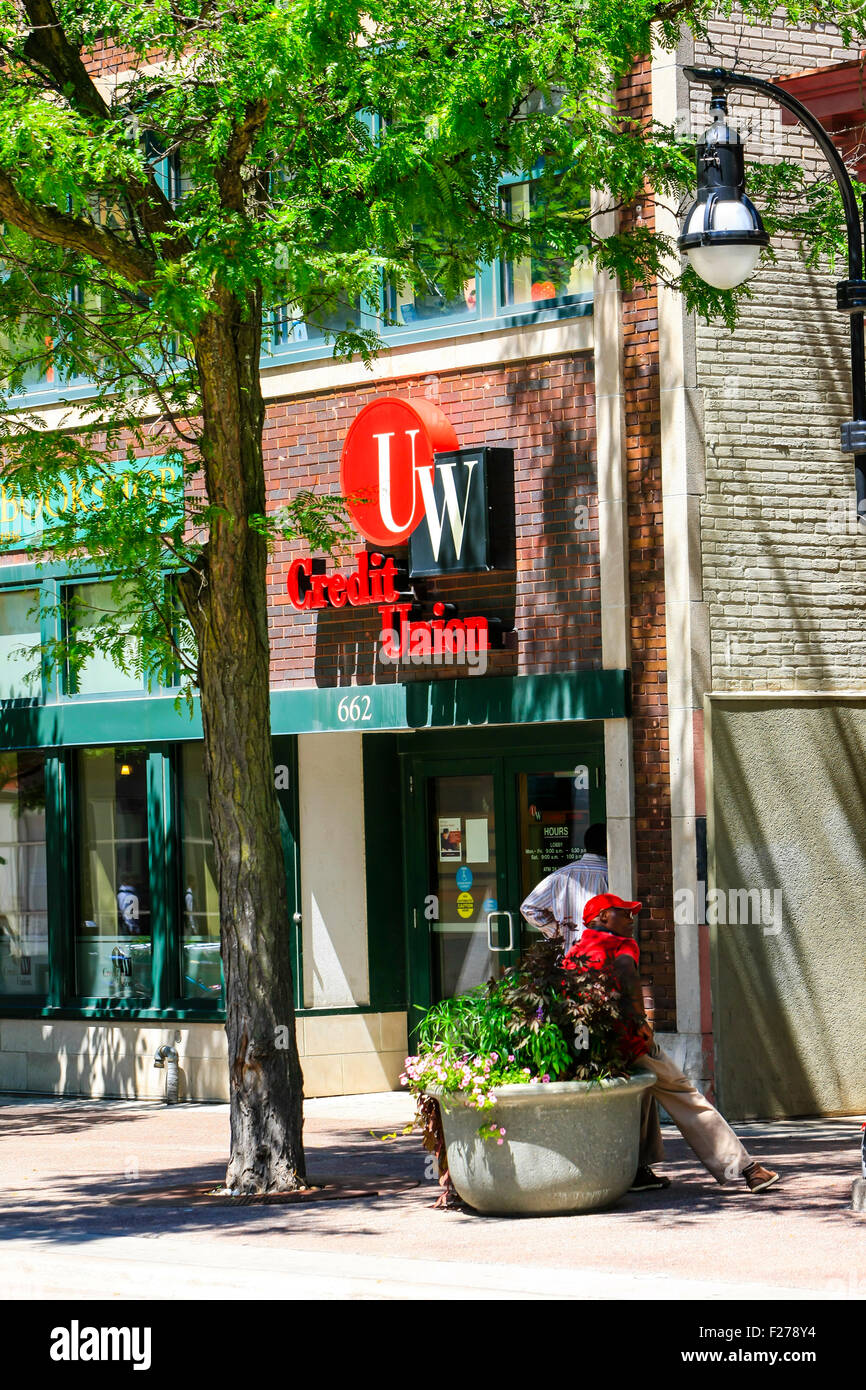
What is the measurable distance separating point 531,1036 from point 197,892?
7.08 m

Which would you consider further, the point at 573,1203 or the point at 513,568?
the point at 513,568

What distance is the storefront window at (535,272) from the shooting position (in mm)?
Answer: 13953

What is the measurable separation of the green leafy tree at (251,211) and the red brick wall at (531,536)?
2.37 m

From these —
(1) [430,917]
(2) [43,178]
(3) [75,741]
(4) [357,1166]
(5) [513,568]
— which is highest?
(2) [43,178]

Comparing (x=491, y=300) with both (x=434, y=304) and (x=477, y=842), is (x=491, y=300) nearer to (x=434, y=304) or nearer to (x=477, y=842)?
(x=434, y=304)

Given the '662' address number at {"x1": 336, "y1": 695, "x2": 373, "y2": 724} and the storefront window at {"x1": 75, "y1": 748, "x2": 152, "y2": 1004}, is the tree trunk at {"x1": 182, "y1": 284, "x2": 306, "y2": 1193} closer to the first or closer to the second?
the '662' address number at {"x1": 336, "y1": 695, "x2": 373, "y2": 724}

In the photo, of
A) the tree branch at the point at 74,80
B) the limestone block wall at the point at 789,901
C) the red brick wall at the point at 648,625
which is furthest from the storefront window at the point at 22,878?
the tree branch at the point at 74,80

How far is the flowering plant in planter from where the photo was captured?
9.41 m

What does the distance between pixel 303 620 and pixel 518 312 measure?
3040mm

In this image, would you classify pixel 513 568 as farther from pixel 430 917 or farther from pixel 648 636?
pixel 430 917

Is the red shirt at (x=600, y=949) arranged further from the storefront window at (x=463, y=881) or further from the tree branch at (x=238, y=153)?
the storefront window at (x=463, y=881)

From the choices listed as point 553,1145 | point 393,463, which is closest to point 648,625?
point 393,463

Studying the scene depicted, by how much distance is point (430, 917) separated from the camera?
15.5 m

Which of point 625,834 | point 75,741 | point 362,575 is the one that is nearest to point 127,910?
point 75,741
